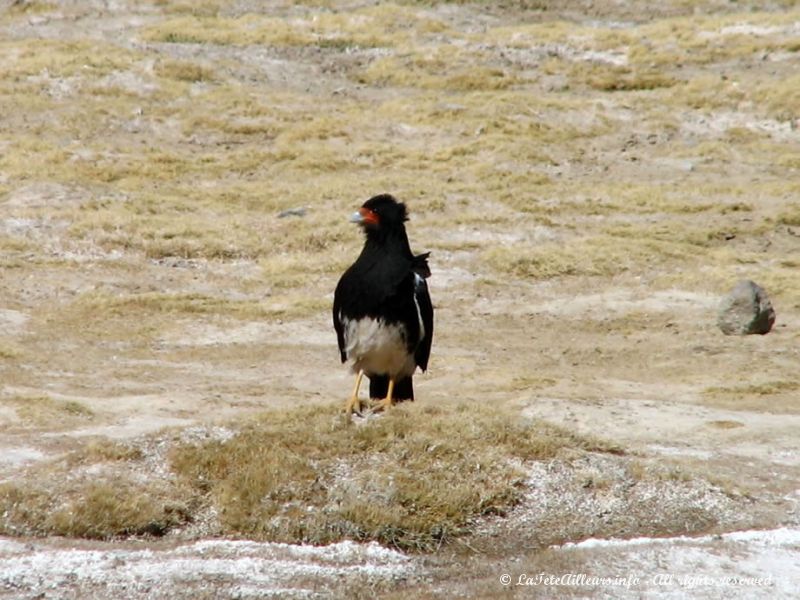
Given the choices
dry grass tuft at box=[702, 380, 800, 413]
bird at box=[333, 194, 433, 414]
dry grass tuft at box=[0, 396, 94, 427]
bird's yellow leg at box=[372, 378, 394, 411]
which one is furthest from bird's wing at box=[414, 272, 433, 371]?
dry grass tuft at box=[702, 380, 800, 413]

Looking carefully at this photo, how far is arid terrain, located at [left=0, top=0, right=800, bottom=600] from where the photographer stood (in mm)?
9570

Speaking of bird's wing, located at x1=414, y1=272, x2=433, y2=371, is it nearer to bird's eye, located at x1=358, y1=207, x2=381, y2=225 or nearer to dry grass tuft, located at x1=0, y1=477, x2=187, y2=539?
bird's eye, located at x1=358, y1=207, x2=381, y2=225

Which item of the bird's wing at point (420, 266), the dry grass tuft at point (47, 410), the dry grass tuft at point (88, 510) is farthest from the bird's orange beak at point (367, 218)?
the dry grass tuft at point (47, 410)

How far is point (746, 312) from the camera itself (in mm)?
21062

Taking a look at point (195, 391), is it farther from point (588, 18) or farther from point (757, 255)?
point (588, 18)

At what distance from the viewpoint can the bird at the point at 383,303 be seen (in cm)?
1162

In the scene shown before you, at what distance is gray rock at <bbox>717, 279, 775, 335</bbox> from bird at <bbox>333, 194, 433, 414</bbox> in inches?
413

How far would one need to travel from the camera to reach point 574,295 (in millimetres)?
24125

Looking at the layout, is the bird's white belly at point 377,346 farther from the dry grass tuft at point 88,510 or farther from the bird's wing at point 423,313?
the dry grass tuft at point 88,510

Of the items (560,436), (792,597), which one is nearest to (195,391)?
(560,436)

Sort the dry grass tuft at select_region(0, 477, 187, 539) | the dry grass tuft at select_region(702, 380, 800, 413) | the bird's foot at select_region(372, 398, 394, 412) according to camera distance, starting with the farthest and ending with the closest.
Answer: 1. the dry grass tuft at select_region(702, 380, 800, 413)
2. the bird's foot at select_region(372, 398, 394, 412)
3. the dry grass tuft at select_region(0, 477, 187, 539)

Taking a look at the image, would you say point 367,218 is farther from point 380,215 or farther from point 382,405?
point 382,405

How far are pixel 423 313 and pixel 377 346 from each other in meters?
0.66

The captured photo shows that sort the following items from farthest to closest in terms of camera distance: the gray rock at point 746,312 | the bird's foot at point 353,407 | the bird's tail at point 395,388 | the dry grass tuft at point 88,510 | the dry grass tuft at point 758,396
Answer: the gray rock at point 746,312, the dry grass tuft at point 758,396, the bird's tail at point 395,388, the bird's foot at point 353,407, the dry grass tuft at point 88,510
